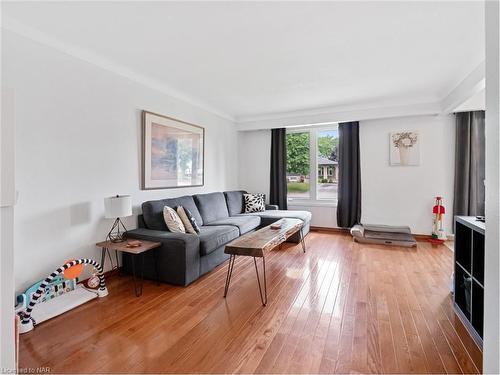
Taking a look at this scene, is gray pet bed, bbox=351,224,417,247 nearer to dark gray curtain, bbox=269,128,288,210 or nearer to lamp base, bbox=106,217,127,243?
dark gray curtain, bbox=269,128,288,210

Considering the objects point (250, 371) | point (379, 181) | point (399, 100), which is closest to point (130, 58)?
point (250, 371)

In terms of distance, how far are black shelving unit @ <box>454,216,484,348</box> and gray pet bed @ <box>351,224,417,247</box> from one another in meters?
2.07

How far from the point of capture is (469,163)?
4332 millimetres

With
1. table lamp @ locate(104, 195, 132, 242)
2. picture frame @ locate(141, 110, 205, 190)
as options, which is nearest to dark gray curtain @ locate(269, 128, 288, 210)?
picture frame @ locate(141, 110, 205, 190)

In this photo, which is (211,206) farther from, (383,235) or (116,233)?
(383,235)

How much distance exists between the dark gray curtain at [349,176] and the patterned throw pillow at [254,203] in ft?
5.14

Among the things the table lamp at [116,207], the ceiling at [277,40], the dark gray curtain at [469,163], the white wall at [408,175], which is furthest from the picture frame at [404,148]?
the table lamp at [116,207]

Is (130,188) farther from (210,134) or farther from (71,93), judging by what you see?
(210,134)

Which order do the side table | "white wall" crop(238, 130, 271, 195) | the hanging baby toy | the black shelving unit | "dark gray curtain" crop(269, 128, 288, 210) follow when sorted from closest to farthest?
1. the black shelving unit
2. the side table
3. the hanging baby toy
4. "dark gray curtain" crop(269, 128, 288, 210)
5. "white wall" crop(238, 130, 271, 195)

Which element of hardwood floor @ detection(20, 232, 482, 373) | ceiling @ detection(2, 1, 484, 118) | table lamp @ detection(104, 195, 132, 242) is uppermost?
ceiling @ detection(2, 1, 484, 118)

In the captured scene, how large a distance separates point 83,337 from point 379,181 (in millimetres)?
4957

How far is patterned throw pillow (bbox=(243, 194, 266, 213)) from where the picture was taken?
5.14 meters

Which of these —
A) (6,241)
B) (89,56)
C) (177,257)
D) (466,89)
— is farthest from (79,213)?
(466,89)

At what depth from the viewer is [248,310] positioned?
7.39 feet
